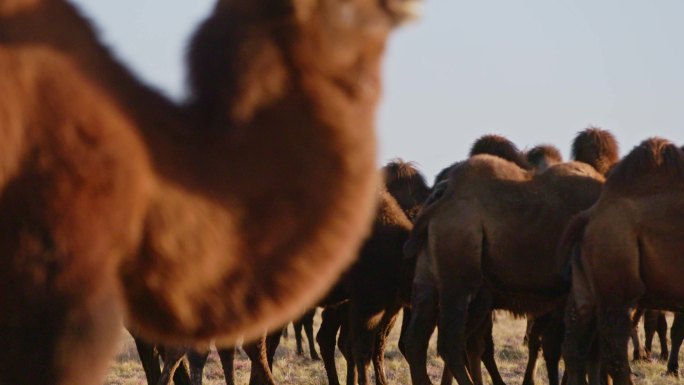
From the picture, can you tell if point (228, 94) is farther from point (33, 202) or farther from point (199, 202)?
point (33, 202)

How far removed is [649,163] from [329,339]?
5.02 meters

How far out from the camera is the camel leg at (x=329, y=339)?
44.9 ft

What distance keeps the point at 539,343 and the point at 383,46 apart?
428 inches

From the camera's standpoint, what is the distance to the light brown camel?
9.59 ft

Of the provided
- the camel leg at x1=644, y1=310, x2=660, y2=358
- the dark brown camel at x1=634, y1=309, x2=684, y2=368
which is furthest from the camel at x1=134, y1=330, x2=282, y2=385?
the camel leg at x1=644, y1=310, x2=660, y2=358

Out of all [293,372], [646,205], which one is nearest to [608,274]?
[646,205]

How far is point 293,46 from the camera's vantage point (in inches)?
130

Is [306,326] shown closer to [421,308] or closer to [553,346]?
[553,346]

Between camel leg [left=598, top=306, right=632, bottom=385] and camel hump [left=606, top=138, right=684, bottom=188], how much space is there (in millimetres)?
1053

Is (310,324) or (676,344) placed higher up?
(310,324)

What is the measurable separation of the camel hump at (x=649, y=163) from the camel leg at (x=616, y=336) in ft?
3.45

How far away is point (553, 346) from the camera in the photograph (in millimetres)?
12828

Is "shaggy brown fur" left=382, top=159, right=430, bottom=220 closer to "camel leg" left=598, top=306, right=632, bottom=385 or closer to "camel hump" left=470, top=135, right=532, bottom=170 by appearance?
"camel hump" left=470, top=135, right=532, bottom=170

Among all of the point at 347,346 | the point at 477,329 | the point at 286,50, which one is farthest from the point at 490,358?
the point at 286,50
